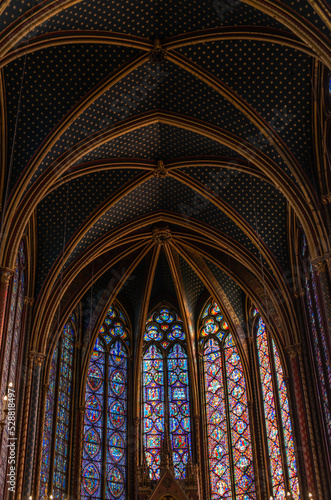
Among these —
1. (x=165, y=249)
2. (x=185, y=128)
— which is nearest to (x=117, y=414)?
(x=165, y=249)

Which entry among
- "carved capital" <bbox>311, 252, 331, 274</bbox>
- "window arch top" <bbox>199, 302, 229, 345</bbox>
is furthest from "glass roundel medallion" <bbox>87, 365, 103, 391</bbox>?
"carved capital" <bbox>311, 252, 331, 274</bbox>

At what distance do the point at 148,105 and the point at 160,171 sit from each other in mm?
2468

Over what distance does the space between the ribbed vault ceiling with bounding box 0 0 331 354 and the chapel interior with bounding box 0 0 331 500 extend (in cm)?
5

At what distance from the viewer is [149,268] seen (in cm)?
→ 2508

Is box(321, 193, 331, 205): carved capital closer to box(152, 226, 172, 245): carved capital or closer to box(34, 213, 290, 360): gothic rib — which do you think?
box(34, 213, 290, 360): gothic rib

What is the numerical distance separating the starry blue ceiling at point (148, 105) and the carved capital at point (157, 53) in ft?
1.07

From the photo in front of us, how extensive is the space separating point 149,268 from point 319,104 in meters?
9.87

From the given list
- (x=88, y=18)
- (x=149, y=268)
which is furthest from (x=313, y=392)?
(x=88, y=18)

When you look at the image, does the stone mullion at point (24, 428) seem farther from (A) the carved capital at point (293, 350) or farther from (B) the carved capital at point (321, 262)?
(B) the carved capital at point (321, 262)

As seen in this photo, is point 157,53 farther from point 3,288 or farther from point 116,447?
point 116,447

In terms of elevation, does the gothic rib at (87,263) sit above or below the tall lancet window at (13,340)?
above

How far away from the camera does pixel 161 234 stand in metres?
23.8

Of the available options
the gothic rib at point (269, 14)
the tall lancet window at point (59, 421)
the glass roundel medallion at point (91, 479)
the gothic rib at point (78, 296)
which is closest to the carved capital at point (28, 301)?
the gothic rib at point (78, 296)

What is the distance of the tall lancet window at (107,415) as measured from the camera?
888 inches
